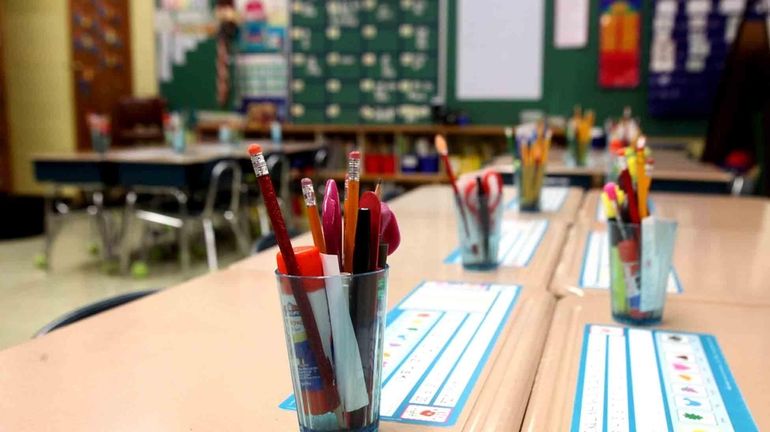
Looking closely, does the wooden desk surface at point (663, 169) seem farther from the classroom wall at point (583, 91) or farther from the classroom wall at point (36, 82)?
the classroom wall at point (36, 82)

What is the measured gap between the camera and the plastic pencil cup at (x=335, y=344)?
660 millimetres

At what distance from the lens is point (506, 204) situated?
2387 mm

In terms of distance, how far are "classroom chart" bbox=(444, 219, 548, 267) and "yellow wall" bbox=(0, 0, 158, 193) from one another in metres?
5.97

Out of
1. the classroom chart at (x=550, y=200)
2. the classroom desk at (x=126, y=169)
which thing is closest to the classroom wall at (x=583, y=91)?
the classroom desk at (x=126, y=169)

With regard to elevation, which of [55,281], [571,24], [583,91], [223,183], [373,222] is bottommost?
[55,281]

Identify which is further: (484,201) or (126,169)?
(126,169)

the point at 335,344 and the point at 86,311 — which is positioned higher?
the point at 335,344

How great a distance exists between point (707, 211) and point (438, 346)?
163 cm

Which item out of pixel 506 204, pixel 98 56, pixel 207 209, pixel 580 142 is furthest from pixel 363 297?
pixel 98 56

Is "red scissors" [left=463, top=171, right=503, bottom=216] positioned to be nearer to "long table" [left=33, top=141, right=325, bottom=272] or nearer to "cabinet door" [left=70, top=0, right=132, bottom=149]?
"long table" [left=33, top=141, right=325, bottom=272]

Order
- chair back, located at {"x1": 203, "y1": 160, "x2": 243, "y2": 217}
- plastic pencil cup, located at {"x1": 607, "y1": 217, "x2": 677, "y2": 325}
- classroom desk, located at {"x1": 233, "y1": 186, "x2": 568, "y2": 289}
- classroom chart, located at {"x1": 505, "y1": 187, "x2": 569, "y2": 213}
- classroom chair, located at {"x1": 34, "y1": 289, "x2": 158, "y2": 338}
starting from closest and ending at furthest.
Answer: plastic pencil cup, located at {"x1": 607, "y1": 217, "x2": 677, "y2": 325}
classroom chair, located at {"x1": 34, "y1": 289, "x2": 158, "y2": 338}
classroom desk, located at {"x1": 233, "y1": 186, "x2": 568, "y2": 289}
classroom chart, located at {"x1": 505, "y1": 187, "x2": 569, "y2": 213}
chair back, located at {"x1": 203, "y1": 160, "x2": 243, "y2": 217}

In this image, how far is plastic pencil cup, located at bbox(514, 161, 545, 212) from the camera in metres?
2.15

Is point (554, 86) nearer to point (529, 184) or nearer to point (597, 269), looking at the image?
point (529, 184)

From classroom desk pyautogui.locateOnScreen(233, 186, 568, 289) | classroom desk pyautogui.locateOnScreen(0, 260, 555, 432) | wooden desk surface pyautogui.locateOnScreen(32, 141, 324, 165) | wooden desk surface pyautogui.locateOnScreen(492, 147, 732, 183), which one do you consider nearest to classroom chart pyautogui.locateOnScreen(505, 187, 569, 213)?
classroom desk pyautogui.locateOnScreen(233, 186, 568, 289)
